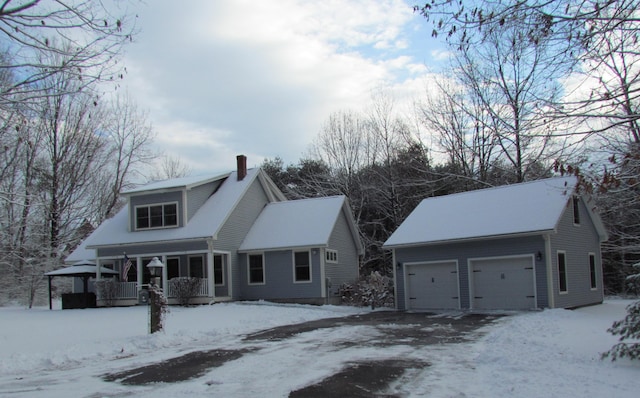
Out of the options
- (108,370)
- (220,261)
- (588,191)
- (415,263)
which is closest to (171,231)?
(220,261)

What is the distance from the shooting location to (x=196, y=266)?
2581cm

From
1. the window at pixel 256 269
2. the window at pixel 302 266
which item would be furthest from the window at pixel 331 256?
the window at pixel 256 269

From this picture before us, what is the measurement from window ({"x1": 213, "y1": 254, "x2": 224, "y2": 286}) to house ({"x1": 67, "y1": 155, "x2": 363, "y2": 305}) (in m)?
0.05

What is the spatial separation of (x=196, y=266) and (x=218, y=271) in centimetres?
105

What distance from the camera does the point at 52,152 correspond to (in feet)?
112

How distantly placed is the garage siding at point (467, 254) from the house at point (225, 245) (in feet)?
11.9

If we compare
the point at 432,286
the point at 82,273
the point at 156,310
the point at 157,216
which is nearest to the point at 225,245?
the point at 157,216

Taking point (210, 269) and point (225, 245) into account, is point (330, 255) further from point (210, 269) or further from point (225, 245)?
point (210, 269)

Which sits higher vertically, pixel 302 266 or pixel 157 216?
pixel 157 216

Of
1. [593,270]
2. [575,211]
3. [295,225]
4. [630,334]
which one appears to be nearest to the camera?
[630,334]

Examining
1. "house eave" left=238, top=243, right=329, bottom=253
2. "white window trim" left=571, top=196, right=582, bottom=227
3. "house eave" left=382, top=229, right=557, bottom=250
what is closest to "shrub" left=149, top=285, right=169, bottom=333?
"house eave" left=382, top=229, right=557, bottom=250

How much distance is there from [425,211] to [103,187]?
75.9ft

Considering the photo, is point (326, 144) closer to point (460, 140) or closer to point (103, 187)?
point (460, 140)

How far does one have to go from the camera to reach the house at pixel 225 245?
24.7 m
